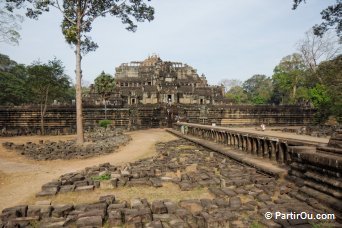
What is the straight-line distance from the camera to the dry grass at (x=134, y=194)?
5.26m

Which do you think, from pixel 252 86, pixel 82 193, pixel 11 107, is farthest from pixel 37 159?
pixel 252 86

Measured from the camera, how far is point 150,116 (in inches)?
1249

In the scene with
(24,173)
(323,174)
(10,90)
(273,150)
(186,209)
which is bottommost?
(24,173)

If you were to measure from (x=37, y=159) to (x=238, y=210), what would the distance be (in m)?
9.96

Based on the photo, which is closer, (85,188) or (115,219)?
(115,219)

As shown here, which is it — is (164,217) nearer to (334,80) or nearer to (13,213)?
(13,213)

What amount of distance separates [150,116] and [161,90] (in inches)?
505

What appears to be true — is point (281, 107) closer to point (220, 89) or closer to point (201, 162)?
point (220, 89)

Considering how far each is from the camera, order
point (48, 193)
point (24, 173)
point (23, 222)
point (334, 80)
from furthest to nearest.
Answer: point (334, 80)
point (24, 173)
point (48, 193)
point (23, 222)

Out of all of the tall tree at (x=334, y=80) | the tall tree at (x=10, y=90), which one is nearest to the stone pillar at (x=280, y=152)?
the tall tree at (x=334, y=80)

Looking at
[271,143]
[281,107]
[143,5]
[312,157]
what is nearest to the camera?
[312,157]

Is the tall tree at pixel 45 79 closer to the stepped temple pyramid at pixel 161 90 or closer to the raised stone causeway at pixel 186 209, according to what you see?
the stepped temple pyramid at pixel 161 90

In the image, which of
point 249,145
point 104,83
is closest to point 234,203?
point 249,145

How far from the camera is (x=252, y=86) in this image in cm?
9400
